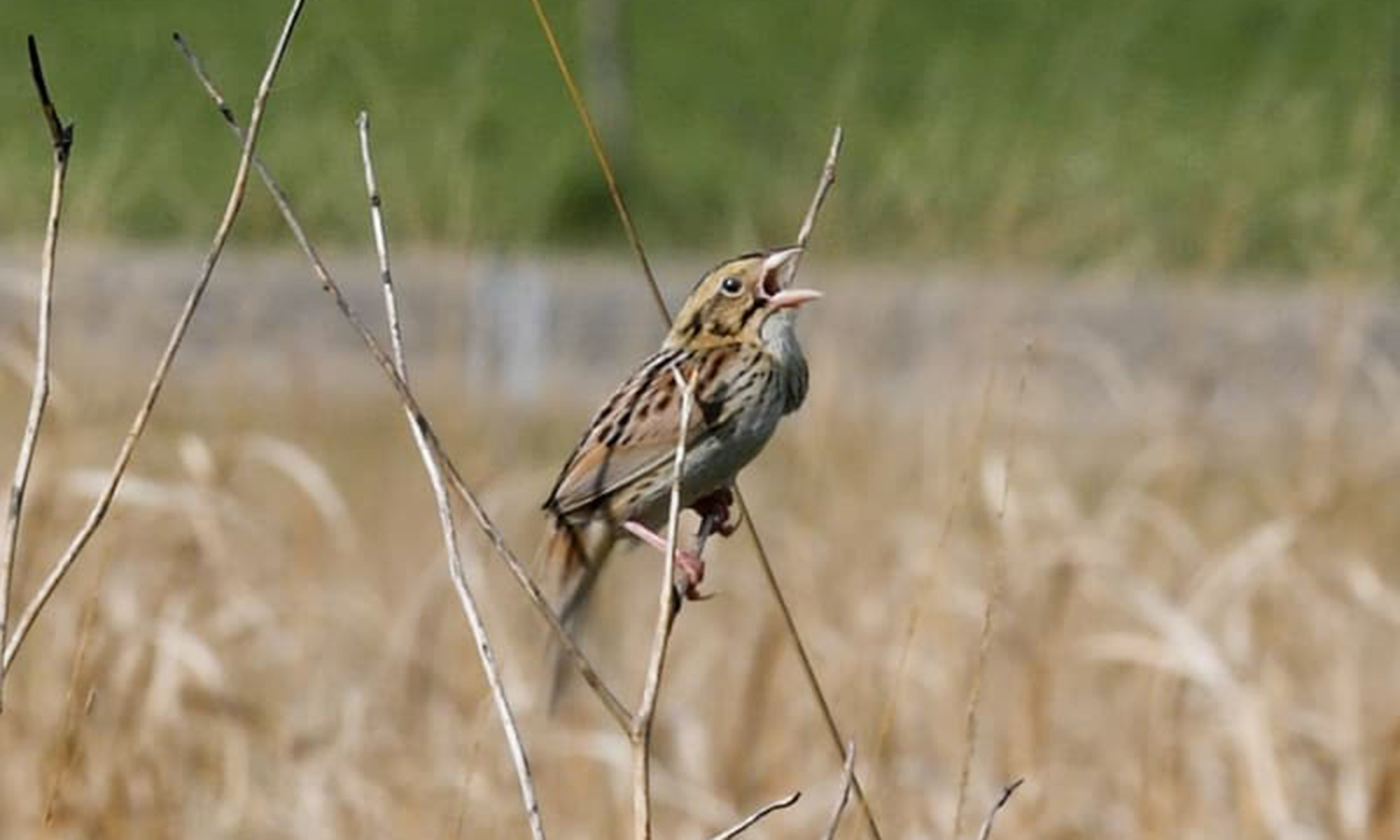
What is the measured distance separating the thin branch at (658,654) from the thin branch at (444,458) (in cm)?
1

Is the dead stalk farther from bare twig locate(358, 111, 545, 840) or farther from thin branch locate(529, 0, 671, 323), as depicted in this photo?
bare twig locate(358, 111, 545, 840)

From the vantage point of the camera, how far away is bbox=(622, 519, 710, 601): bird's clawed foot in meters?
1.73

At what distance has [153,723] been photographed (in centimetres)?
418

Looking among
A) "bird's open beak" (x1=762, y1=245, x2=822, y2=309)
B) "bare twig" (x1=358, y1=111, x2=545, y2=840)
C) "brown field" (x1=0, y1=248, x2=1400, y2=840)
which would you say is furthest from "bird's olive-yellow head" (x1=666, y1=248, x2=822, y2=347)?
"brown field" (x1=0, y1=248, x2=1400, y2=840)

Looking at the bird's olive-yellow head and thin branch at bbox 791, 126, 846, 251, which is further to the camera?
the bird's olive-yellow head

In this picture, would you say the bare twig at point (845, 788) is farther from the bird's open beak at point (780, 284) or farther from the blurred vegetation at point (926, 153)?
the blurred vegetation at point (926, 153)

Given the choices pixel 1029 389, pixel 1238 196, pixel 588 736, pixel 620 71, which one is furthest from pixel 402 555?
pixel 620 71

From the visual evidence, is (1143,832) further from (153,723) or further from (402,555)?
(402,555)

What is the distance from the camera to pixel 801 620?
5023 millimetres

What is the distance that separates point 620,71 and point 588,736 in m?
15.4

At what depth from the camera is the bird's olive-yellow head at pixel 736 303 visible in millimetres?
1852

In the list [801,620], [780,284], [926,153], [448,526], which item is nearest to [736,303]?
[780,284]

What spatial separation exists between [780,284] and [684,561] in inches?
8.7

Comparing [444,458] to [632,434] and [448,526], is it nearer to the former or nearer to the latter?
[448,526]
